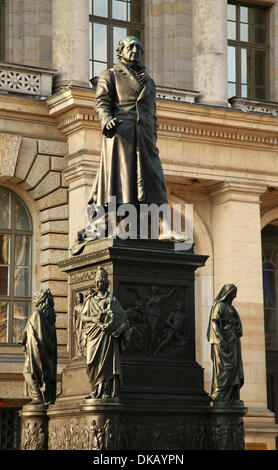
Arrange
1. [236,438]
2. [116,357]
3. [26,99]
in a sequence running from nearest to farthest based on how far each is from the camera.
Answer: [116,357]
[236,438]
[26,99]

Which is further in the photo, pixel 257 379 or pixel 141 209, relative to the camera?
pixel 257 379

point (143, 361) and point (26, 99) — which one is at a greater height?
point (26, 99)

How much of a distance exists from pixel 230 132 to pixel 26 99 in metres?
5.53

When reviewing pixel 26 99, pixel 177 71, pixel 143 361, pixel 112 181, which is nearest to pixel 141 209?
pixel 112 181

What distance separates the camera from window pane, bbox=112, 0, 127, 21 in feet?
109

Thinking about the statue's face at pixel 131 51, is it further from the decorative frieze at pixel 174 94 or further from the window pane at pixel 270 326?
the window pane at pixel 270 326

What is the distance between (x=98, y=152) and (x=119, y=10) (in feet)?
18.7

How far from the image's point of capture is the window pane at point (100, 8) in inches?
1291

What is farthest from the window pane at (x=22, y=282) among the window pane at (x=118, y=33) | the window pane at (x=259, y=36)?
the window pane at (x=259, y=36)

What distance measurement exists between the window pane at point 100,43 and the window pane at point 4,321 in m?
7.43

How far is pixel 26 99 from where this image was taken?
29.6 metres

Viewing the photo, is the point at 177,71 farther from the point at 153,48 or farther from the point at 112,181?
the point at 112,181

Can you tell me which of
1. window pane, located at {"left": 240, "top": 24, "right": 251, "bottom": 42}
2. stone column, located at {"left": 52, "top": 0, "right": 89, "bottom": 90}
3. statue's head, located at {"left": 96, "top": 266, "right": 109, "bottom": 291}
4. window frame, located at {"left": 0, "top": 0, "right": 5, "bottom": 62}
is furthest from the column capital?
statue's head, located at {"left": 96, "top": 266, "right": 109, "bottom": 291}

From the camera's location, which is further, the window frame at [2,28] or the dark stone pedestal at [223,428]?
the window frame at [2,28]
